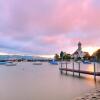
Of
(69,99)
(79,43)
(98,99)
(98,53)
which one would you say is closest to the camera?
(98,99)

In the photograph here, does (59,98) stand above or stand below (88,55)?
below

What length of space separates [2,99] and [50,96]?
5855mm

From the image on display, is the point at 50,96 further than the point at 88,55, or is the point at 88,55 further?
the point at 88,55

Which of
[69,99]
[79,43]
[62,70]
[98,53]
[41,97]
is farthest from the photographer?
[79,43]

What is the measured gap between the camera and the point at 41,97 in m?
24.4

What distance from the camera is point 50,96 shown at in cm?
2503

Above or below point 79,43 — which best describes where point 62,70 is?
below

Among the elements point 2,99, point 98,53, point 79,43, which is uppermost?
point 79,43

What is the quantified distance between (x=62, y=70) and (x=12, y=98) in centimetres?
4422

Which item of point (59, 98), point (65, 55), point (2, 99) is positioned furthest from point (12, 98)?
point (65, 55)

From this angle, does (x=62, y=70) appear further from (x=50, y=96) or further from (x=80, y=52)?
(x=80, y=52)

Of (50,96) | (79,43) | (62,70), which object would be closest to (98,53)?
(79,43)

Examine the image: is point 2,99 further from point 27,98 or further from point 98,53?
point 98,53

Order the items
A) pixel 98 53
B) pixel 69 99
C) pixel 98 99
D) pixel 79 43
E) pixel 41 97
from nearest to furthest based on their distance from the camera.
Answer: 1. pixel 98 99
2. pixel 69 99
3. pixel 41 97
4. pixel 98 53
5. pixel 79 43
